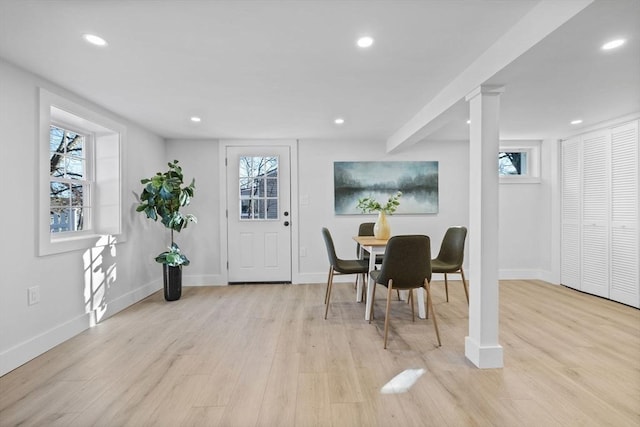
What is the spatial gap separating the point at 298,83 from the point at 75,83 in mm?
1824

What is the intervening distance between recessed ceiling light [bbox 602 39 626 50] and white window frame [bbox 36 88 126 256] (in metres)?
3.90

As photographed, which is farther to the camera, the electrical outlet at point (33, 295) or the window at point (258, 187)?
the window at point (258, 187)

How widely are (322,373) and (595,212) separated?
411 centimetres

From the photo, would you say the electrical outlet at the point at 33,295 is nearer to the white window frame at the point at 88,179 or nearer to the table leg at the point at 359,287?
the white window frame at the point at 88,179

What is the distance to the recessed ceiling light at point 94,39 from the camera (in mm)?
→ 1970

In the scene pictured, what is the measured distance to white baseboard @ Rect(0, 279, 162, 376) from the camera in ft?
7.49

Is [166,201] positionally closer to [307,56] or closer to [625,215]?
[307,56]

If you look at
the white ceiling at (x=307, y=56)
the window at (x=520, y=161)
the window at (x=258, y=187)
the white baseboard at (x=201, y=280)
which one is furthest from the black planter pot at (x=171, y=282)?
the window at (x=520, y=161)

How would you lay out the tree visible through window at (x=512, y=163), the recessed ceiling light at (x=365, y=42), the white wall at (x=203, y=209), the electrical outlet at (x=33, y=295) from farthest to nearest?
the tree visible through window at (x=512, y=163), the white wall at (x=203, y=209), the electrical outlet at (x=33, y=295), the recessed ceiling light at (x=365, y=42)

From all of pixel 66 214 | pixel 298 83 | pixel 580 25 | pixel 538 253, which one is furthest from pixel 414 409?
pixel 538 253

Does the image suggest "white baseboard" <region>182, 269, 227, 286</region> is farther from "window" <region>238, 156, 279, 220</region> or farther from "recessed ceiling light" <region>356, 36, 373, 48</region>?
"recessed ceiling light" <region>356, 36, 373, 48</region>

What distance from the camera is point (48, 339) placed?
263 cm

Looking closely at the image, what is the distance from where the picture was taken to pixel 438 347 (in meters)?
2.64

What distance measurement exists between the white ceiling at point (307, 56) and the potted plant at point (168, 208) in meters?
0.78
